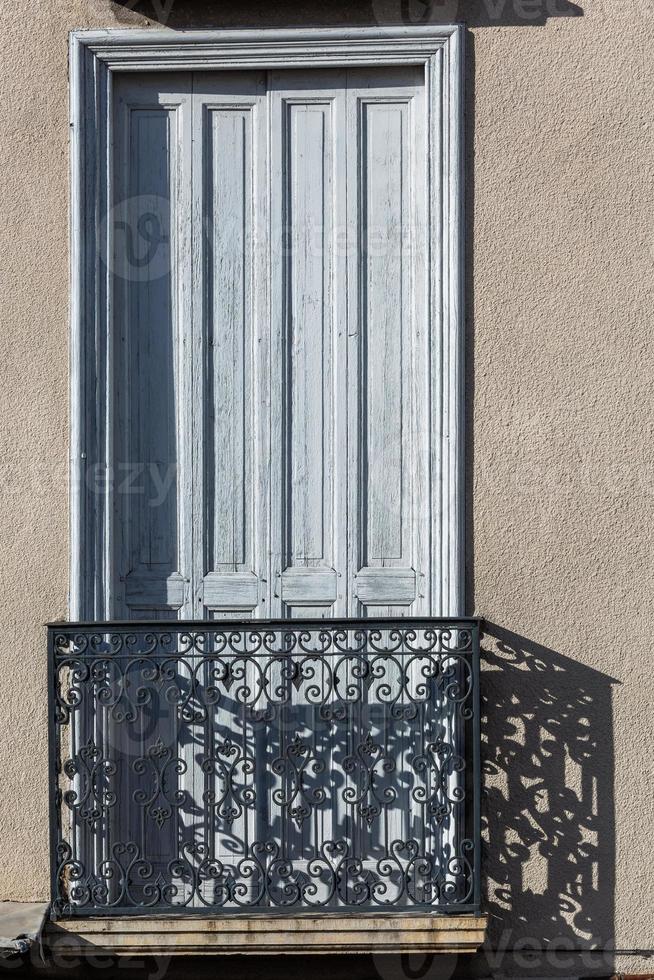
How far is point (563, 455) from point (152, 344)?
1.89 meters

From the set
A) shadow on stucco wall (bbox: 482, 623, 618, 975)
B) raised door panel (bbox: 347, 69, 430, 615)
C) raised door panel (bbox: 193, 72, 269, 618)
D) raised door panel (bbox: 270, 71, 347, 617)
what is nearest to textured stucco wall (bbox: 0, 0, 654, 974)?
shadow on stucco wall (bbox: 482, 623, 618, 975)

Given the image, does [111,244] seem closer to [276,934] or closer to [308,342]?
[308,342]

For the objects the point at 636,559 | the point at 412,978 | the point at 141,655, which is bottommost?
the point at 412,978

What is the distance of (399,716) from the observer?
4.48 meters

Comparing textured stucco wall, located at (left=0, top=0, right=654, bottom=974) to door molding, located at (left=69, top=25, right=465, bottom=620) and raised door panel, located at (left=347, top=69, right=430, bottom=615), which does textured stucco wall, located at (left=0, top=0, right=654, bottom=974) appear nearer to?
door molding, located at (left=69, top=25, right=465, bottom=620)

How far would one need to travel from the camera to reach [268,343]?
4770 millimetres

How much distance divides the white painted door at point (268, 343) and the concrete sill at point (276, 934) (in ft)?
4.21

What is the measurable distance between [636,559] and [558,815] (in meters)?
1.16

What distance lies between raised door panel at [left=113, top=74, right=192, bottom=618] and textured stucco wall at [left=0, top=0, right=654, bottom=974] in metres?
1.25

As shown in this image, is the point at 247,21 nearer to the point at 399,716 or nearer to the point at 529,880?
the point at 399,716

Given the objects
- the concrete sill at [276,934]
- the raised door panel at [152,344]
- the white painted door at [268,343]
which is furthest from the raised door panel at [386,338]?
the concrete sill at [276,934]

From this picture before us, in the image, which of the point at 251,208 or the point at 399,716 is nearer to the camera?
the point at 399,716

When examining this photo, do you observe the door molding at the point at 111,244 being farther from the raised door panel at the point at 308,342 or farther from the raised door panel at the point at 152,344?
the raised door panel at the point at 308,342

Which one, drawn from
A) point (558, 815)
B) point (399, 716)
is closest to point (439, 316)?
point (399, 716)
